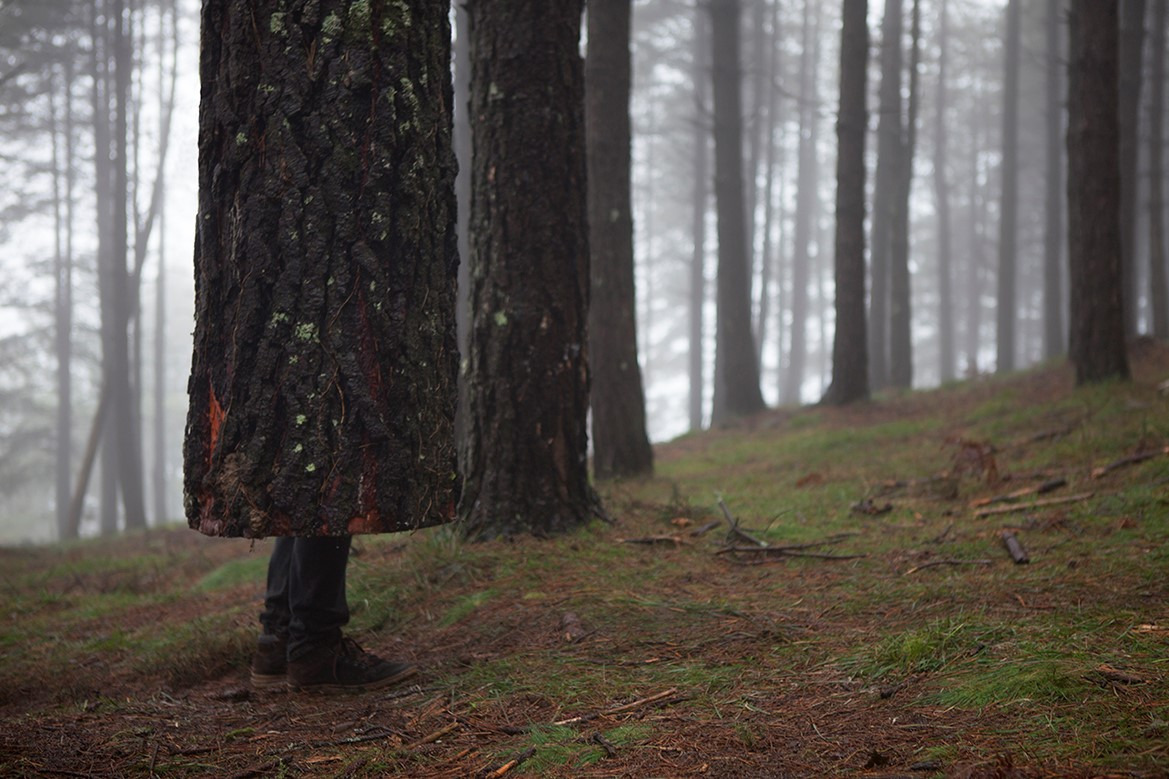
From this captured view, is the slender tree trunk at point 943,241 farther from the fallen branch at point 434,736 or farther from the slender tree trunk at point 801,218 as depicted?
the fallen branch at point 434,736

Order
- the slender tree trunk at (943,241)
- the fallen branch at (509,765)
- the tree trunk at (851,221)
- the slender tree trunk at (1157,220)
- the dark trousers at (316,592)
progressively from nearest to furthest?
the fallen branch at (509,765) < the dark trousers at (316,592) < the tree trunk at (851,221) < the slender tree trunk at (1157,220) < the slender tree trunk at (943,241)

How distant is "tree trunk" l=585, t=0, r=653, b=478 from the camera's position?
27.3 ft

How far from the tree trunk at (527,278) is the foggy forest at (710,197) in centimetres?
51

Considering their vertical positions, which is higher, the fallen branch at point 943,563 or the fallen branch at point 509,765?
the fallen branch at point 943,563

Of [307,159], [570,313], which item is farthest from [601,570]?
[307,159]

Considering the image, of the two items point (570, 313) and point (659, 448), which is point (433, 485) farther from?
point (659, 448)

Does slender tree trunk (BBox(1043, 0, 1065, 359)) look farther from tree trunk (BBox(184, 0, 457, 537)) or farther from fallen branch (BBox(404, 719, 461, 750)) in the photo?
fallen branch (BBox(404, 719, 461, 750))

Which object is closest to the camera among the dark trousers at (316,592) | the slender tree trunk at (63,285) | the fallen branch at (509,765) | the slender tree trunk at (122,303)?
the fallen branch at (509,765)

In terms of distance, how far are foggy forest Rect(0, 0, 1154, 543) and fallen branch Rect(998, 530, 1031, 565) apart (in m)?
4.25

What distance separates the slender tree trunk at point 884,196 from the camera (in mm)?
19297

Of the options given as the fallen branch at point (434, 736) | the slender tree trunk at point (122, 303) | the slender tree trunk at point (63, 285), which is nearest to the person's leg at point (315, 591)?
the fallen branch at point (434, 736)

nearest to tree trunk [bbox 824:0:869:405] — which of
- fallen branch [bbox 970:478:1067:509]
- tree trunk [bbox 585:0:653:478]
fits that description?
tree trunk [bbox 585:0:653:478]

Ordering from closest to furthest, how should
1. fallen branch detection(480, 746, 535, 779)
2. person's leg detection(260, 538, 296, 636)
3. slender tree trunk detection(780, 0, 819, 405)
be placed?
fallen branch detection(480, 746, 535, 779) < person's leg detection(260, 538, 296, 636) < slender tree trunk detection(780, 0, 819, 405)

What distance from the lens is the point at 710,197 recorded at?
3278 cm
